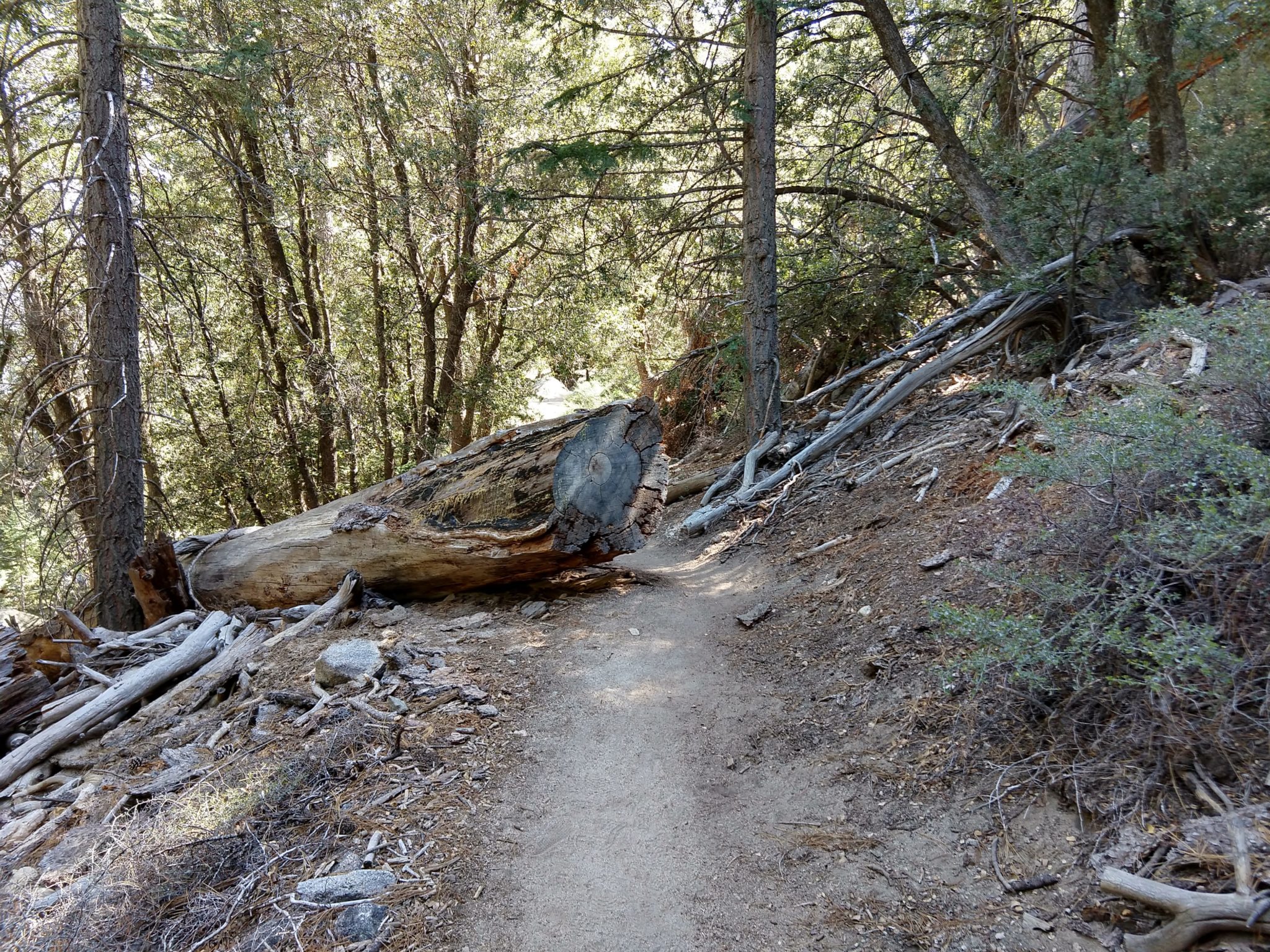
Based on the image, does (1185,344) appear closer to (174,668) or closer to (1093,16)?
(1093,16)

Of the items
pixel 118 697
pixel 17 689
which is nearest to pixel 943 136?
pixel 118 697

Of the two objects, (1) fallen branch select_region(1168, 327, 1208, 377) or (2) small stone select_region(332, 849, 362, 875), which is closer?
(2) small stone select_region(332, 849, 362, 875)

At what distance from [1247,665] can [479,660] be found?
423cm

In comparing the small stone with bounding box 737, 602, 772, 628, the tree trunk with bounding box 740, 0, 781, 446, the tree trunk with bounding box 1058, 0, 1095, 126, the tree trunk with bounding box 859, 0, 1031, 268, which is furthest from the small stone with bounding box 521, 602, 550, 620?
the tree trunk with bounding box 1058, 0, 1095, 126

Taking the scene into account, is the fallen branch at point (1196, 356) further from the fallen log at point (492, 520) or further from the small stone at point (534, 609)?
the small stone at point (534, 609)

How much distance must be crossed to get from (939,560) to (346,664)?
162 inches

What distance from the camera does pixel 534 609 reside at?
6078mm

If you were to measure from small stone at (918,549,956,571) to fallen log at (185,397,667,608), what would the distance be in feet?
7.22

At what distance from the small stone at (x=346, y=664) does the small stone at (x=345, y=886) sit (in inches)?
70.7

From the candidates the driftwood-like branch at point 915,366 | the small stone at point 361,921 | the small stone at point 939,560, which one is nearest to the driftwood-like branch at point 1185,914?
the small stone at point 361,921

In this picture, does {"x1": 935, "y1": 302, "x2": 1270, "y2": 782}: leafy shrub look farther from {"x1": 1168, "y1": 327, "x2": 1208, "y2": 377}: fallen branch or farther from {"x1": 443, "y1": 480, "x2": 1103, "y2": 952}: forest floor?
{"x1": 1168, "y1": 327, "x2": 1208, "y2": 377}: fallen branch

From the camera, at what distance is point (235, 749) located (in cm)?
421

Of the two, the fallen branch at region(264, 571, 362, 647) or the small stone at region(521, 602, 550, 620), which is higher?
the fallen branch at region(264, 571, 362, 647)

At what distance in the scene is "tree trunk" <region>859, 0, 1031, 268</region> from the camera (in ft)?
26.3
